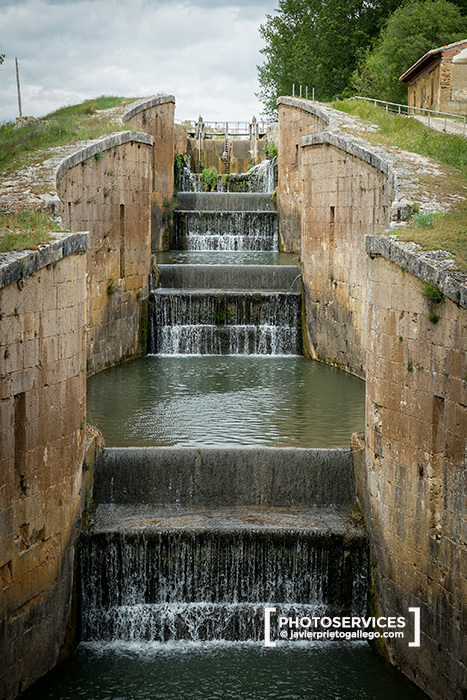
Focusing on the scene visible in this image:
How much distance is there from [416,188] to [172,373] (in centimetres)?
581

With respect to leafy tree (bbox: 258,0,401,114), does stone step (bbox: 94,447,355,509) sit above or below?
below

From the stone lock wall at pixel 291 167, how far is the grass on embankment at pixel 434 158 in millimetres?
1068

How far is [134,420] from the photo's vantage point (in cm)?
1465

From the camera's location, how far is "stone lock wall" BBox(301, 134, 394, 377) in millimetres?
17750

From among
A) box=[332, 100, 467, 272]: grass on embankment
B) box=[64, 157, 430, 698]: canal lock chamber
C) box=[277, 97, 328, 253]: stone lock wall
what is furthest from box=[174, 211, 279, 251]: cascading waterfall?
box=[64, 157, 430, 698]: canal lock chamber

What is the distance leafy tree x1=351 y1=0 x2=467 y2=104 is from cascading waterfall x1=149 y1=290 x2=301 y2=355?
50.0ft

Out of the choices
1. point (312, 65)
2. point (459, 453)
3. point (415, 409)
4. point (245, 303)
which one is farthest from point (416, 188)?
point (312, 65)

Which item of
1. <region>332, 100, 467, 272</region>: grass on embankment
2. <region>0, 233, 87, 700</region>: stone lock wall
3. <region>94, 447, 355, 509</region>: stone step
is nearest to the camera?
<region>0, 233, 87, 700</region>: stone lock wall

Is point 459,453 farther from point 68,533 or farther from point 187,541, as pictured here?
point 68,533

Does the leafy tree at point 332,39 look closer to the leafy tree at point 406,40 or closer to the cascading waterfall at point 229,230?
the leafy tree at point 406,40

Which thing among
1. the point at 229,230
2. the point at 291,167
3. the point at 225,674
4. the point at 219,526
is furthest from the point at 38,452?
the point at 291,167

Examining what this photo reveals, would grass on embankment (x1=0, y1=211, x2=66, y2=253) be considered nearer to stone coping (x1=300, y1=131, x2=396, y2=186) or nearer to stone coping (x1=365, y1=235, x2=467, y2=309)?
stone coping (x1=365, y1=235, x2=467, y2=309)

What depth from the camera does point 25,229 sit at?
11727 millimetres

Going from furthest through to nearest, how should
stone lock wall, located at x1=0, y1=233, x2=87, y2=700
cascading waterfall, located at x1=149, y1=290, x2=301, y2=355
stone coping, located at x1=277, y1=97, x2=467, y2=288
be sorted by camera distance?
cascading waterfall, located at x1=149, y1=290, x2=301, y2=355 < stone coping, located at x1=277, y1=97, x2=467, y2=288 < stone lock wall, located at x1=0, y1=233, x2=87, y2=700
